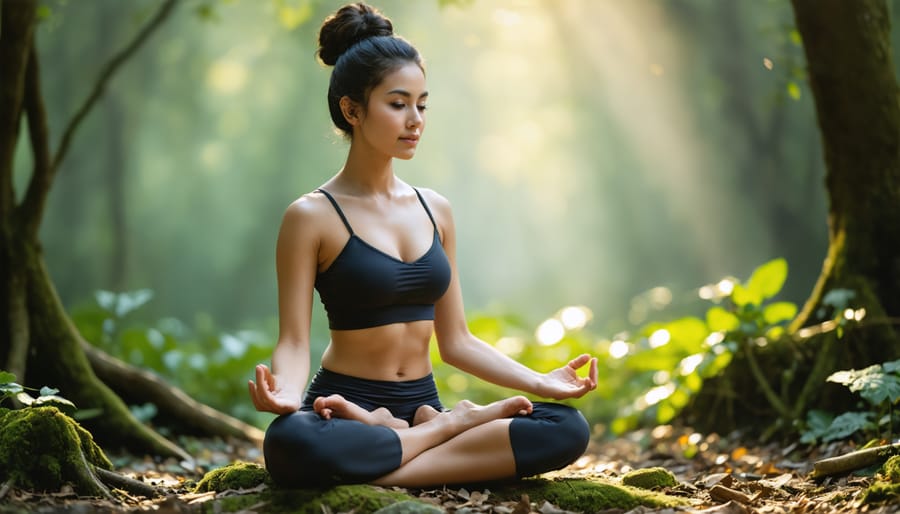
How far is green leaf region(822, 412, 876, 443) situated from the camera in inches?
158

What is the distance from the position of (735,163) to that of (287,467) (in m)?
13.5

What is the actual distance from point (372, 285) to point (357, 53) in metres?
0.95

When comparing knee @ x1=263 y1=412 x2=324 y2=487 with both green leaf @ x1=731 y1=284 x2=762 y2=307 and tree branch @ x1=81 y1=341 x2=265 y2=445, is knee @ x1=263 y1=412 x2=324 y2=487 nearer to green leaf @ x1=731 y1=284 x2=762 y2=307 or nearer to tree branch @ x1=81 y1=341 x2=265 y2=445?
tree branch @ x1=81 y1=341 x2=265 y2=445

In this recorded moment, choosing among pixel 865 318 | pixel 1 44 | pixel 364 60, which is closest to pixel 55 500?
pixel 364 60

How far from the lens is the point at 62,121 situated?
19031mm

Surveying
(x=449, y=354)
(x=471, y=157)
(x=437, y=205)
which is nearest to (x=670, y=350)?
(x=449, y=354)

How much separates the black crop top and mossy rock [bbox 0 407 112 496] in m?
1.06

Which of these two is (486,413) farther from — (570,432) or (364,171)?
(364,171)

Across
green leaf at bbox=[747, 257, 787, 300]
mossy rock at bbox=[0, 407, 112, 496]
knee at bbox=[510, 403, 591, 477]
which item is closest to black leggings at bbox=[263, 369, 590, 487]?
knee at bbox=[510, 403, 591, 477]

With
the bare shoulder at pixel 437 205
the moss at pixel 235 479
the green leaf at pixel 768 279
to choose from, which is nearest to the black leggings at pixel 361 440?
the moss at pixel 235 479

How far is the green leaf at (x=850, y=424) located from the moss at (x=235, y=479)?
2.49 meters

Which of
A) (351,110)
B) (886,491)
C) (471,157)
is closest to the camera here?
(886,491)

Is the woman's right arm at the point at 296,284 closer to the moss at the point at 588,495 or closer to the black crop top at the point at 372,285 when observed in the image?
the black crop top at the point at 372,285

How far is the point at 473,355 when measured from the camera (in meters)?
3.94
